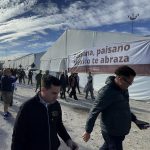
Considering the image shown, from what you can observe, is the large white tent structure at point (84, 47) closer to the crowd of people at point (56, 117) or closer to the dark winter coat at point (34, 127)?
the crowd of people at point (56, 117)

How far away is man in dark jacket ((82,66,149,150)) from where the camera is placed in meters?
4.62

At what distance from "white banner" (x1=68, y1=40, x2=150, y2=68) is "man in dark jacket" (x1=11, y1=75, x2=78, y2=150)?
52.5 feet

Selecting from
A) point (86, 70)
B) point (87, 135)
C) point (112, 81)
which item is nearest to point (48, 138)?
point (87, 135)

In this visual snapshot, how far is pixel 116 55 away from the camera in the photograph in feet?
70.6

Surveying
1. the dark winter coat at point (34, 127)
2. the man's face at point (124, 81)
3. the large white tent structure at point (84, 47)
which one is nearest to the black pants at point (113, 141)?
the man's face at point (124, 81)

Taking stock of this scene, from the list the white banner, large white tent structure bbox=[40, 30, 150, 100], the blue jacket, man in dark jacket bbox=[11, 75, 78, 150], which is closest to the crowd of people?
man in dark jacket bbox=[11, 75, 78, 150]

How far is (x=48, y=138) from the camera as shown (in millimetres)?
3629

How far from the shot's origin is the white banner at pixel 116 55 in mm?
19312

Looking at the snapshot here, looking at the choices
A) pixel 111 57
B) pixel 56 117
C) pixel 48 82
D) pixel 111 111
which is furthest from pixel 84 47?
pixel 48 82

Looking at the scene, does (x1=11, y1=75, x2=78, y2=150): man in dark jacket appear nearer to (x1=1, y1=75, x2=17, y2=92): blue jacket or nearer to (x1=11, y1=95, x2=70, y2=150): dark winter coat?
(x1=11, y1=95, x2=70, y2=150): dark winter coat

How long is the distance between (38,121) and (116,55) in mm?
18290

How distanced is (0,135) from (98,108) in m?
5.21

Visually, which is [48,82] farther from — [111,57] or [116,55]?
[111,57]

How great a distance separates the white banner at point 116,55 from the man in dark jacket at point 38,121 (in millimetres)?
16006
